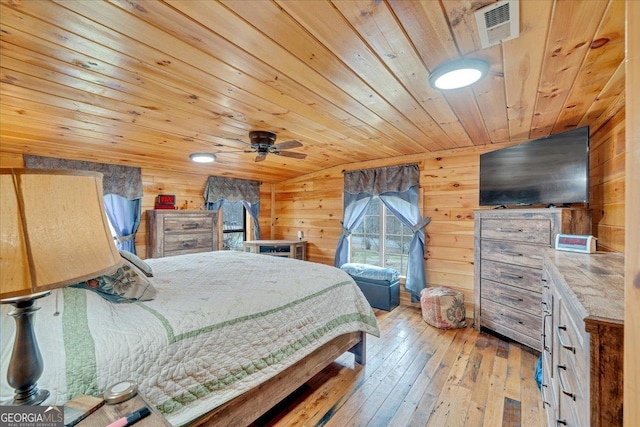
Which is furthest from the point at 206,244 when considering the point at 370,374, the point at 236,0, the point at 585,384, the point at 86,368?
the point at 585,384

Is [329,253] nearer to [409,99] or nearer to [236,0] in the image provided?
[409,99]

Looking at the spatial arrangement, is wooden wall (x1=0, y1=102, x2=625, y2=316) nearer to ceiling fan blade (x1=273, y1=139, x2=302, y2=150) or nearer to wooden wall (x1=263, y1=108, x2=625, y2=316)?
wooden wall (x1=263, y1=108, x2=625, y2=316)

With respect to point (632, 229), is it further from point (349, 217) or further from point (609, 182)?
point (349, 217)

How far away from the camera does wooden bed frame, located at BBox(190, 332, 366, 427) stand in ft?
4.63

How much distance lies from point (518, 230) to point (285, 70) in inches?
98.2

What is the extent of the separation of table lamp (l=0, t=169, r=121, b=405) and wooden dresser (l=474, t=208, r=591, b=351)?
9.74ft

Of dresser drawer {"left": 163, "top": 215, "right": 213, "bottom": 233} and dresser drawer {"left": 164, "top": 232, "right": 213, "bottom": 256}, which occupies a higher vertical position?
dresser drawer {"left": 163, "top": 215, "right": 213, "bottom": 233}

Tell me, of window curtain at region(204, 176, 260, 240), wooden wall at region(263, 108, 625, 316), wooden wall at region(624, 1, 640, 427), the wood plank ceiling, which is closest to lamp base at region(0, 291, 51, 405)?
the wood plank ceiling

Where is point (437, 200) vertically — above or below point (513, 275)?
above

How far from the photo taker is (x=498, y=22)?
1.18 meters

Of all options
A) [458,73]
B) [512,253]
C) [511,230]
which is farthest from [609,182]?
[458,73]

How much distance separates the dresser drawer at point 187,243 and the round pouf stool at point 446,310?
3.17 metres

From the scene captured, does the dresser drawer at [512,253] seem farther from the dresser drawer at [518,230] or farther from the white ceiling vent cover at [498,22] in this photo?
the white ceiling vent cover at [498,22]

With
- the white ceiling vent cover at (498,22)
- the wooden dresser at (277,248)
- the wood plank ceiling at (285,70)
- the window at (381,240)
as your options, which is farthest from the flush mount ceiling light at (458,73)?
the wooden dresser at (277,248)
